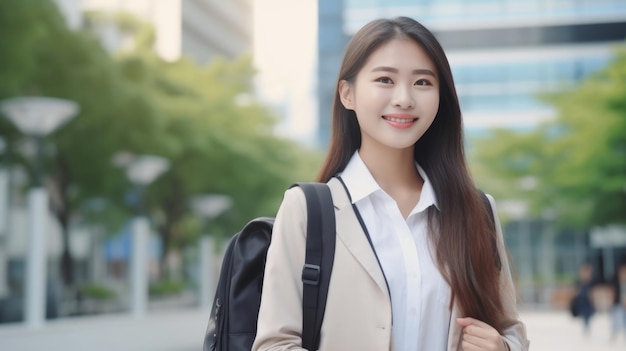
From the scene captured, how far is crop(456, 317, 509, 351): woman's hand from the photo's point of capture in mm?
2098

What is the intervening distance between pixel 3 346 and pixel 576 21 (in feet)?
116

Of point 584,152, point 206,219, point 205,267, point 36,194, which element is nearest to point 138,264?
point 36,194

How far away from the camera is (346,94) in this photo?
2.30 meters

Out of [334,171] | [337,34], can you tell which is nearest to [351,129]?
[334,171]

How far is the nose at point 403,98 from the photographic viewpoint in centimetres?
215

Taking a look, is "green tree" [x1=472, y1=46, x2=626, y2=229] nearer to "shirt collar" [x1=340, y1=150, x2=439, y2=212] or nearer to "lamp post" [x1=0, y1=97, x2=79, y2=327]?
"lamp post" [x1=0, y1=97, x2=79, y2=327]

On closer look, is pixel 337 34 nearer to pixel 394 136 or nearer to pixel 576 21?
pixel 576 21

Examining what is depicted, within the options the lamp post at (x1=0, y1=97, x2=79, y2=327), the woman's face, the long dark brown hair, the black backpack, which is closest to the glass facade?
the lamp post at (x1=0, y1=97, x2=79, y2=327)

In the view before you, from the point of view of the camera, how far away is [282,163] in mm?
31531

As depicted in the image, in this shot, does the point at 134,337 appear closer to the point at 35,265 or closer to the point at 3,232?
the point at 35,265

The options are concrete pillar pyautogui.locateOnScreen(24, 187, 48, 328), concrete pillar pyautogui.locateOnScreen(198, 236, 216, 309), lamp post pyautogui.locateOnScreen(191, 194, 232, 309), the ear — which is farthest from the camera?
concrete pillar pyautogui.locateOnScreen(198, 236, 216, 309)

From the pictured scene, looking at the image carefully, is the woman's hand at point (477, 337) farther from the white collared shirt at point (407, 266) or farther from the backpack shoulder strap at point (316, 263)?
the backpack shoulder strap at point (316, 263)

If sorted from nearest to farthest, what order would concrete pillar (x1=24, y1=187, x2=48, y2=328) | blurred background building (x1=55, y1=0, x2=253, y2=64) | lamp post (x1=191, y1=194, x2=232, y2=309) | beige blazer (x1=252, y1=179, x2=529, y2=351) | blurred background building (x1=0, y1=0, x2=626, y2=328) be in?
beige blazer (x1=252, y1=179, x2=529, y2=351) → concrete pillar (x1=24, y1=187, x2=48, y2=328) → lamp post (x1=191, y1=194, x2=232, y2=309) → blurred background building (x1=0, y1=0, x2=626, y2=328) → blurred background building (x1=55, y1=0, x2=253, y2=64)

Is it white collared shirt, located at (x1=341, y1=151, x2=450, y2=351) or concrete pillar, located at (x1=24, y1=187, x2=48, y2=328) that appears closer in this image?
white collared shirt, located at (x1=341, y1=151, x2=450, y2=351)
